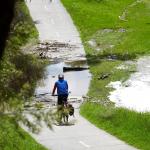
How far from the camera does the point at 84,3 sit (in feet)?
209

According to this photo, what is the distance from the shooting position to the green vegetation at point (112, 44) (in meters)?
19.9

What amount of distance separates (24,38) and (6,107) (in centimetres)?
184

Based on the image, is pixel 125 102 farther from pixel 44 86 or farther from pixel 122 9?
pixel 122 9

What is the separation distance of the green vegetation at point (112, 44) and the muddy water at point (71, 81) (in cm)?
42

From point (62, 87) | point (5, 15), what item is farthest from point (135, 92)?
point (5, 15)

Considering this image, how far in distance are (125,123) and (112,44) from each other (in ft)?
75.7

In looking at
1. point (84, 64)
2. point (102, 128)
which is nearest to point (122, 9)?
point (84, 64)

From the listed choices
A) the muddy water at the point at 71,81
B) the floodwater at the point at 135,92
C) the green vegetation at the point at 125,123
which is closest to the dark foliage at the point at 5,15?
the green vegetation at the point at 125,123

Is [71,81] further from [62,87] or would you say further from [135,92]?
[62,87]

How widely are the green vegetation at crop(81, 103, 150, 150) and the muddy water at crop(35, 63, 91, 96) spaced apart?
18.0 ft

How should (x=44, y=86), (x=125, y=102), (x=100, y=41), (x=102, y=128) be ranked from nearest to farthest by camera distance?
(x=102, y=128), (x=125, y=102), (x=44, y=86), (x=100, y=41)

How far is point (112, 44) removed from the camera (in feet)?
139

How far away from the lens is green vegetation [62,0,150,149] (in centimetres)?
1989

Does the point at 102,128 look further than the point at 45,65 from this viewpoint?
No
